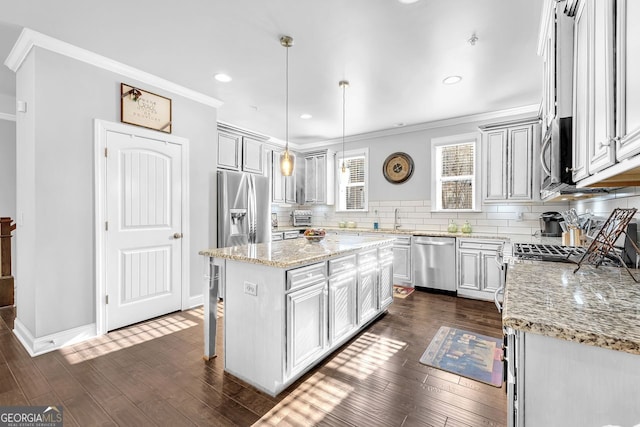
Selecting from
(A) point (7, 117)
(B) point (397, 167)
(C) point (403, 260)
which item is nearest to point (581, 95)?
(C) point (403, 260)

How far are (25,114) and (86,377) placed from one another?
238 cm

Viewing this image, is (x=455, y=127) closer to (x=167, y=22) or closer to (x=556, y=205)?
(x=556, y=205)

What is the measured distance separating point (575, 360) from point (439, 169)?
4.54 m

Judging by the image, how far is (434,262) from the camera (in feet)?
14.6

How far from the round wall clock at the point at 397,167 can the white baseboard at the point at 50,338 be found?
467 cm

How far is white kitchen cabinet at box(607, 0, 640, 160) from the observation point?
83 cm

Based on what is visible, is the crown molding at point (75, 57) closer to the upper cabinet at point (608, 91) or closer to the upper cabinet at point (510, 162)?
the upper cabinet at point (608, 91)

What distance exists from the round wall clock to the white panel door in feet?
11.4

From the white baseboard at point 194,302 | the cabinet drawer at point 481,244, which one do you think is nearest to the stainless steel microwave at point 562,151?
the cabinet drawer at point 481,244

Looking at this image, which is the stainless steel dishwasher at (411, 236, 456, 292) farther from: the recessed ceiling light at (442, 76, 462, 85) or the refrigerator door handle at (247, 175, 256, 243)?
the refrigerator door handle at (247, 175, 256, 243)

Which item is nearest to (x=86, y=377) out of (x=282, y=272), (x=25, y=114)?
(x=282, y=272)

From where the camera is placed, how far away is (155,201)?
3.36 meters

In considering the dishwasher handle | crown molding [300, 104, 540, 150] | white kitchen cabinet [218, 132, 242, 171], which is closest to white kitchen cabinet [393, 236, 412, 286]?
the dishwasher handle

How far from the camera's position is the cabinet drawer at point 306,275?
197 centimetres
